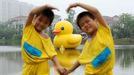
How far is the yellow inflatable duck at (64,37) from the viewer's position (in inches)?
265

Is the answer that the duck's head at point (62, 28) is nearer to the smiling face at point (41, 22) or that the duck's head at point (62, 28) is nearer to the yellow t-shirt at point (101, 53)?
the smiling face at point (41, 22)

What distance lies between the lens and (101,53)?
218 cm

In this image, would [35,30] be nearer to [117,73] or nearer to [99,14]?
[99,14]

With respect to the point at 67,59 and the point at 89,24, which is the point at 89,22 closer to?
the point at 89,24

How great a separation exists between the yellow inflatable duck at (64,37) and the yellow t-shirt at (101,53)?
4.44m

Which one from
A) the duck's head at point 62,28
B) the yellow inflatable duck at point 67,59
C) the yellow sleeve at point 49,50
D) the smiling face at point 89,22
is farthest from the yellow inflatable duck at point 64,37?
the smiling face at point 89,22

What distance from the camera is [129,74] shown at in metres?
6.13

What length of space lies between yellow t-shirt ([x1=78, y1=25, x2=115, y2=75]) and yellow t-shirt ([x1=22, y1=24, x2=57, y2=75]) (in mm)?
349

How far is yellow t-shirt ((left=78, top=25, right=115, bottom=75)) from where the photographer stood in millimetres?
2178

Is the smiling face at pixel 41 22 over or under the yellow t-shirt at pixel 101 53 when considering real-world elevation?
over

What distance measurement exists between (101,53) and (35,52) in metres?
0.50

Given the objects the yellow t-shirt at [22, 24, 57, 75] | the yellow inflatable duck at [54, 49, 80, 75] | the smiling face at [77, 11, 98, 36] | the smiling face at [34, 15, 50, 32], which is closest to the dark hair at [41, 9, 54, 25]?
the smiling face at [34, 15, 50, 32]

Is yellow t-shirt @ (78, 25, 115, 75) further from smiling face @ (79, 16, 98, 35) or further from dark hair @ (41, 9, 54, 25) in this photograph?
dark hair @ (41, 9, 54, 25)

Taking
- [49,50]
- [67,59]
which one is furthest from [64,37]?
[49,50]
